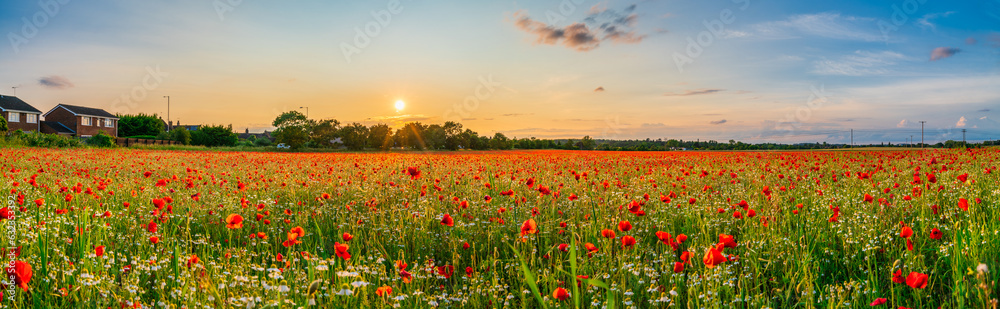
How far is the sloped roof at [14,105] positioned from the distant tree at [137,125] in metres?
17.2

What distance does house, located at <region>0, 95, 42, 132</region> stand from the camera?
58.6 metres

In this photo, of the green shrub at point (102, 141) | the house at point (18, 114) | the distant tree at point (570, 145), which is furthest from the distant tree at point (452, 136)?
the house at point (18, 114)

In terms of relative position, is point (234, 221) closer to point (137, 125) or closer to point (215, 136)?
point (215, 136)

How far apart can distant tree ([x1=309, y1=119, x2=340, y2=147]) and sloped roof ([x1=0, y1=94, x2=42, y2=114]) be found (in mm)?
39063

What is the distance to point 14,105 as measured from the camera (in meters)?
59.9

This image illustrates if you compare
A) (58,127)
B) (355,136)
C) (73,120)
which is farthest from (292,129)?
(58,127)

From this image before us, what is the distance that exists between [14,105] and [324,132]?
4172 centimetres

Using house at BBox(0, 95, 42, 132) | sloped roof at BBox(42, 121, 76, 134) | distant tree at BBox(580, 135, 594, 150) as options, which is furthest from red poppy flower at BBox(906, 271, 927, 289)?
sloped roof at BBox(42, 121, 76, 134)

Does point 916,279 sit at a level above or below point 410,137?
below

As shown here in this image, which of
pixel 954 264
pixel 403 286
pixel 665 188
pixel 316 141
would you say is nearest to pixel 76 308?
pixel 403 286

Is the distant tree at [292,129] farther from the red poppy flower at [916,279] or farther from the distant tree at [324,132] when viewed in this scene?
the red poppy flower at [916,279]

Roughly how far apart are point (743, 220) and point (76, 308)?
5583 millimetres

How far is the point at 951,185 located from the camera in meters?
6.20

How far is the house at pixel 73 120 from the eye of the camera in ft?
223
